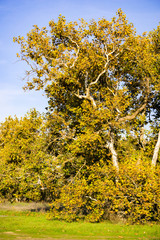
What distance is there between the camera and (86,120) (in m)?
22.8

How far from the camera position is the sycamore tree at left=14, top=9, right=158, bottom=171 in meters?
23.8

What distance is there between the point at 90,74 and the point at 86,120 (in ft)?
20.5

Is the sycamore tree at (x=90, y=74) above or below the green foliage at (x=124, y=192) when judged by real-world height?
above

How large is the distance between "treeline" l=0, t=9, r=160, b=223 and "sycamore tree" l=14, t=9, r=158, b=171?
0.09 metres

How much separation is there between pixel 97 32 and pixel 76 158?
39.6 feet

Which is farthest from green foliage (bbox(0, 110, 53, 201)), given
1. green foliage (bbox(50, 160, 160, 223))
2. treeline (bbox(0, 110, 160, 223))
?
green foliage (bbox(50, 160, 160, 223))

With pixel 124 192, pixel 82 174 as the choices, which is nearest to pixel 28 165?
pixel 82 174

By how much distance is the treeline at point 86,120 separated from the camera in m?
22.5

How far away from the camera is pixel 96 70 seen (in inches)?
1039

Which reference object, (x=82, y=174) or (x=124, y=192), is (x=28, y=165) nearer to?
(x=82, y=174)

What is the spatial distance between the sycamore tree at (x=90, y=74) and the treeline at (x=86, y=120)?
0.09 meters

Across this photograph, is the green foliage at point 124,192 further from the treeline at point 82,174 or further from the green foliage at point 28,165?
the green foliage at point 28,165

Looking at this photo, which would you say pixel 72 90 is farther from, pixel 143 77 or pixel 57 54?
pixel 143 77

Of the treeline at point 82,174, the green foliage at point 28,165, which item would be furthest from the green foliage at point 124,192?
the green foliage at point 28,165
